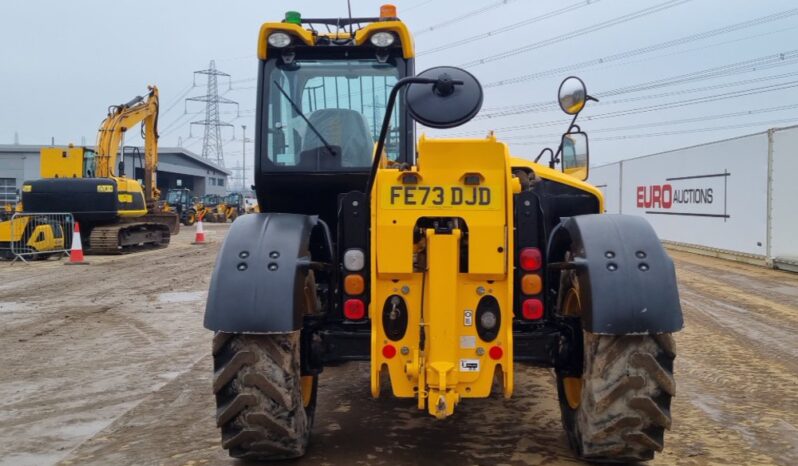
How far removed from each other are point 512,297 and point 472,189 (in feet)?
1.93

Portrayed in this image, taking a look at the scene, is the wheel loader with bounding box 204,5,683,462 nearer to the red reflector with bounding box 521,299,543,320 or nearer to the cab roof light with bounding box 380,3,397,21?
the red reflector with bounding box 521,299,543,320

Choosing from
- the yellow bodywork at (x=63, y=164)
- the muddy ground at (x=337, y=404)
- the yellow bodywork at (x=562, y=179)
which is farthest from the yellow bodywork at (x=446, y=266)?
the yellow bodywork at (x=63, y=164)

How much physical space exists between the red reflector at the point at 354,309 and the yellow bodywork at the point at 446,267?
0.87 ft

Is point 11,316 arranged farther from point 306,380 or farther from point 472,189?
point 472,189

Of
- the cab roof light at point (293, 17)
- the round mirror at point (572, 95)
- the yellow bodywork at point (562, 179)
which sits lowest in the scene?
the yellow bodywork at point (562, 179)

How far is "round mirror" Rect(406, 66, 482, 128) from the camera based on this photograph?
329cm

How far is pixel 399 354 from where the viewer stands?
12.0 feet

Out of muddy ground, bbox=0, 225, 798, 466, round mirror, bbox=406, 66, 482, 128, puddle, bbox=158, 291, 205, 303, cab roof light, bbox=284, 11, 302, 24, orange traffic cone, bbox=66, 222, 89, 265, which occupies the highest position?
cab roof light, bbox=284, 11, 302, 24

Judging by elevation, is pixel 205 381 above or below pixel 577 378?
below

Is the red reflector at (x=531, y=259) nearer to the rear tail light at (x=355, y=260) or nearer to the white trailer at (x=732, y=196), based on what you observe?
the rear tail light at (x=355, y=260)

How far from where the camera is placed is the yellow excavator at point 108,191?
18703 millimetres

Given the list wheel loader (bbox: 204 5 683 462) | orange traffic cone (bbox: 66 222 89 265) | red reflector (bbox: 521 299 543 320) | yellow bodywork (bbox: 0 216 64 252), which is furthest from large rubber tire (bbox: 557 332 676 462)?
yellow bodywork (bbox: 0 216 64 252)

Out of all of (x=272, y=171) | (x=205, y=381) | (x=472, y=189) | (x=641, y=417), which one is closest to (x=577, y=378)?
(x=641, y=417)

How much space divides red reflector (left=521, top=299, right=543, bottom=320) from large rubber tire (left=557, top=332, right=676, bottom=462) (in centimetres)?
36
